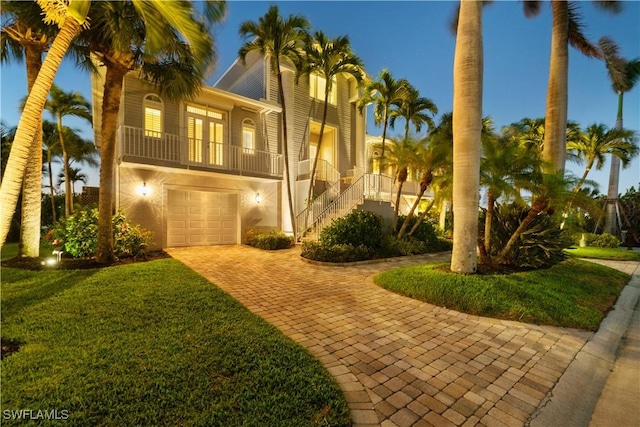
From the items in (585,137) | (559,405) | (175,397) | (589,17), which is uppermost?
(589,17)

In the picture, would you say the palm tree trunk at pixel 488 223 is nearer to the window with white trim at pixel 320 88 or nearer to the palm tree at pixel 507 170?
the palm tree at pixel 507 170

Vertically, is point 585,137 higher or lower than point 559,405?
higher

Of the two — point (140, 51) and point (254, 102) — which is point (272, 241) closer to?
point (254, 102)

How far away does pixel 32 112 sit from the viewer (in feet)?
10.8

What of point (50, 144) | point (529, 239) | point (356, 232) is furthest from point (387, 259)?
point (50, 144)

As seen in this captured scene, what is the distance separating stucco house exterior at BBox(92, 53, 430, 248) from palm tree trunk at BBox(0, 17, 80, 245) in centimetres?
618

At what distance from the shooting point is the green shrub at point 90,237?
315 inches

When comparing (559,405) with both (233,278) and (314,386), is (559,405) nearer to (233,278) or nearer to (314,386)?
(314,386)

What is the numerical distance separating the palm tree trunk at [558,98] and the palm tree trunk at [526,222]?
122 inches

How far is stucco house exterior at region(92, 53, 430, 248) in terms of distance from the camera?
9.97m

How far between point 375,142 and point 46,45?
15.8 m

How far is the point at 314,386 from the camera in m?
2.40

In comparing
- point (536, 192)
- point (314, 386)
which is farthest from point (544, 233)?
point (314, 386)

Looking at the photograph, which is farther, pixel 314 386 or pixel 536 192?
pixel 536 192
